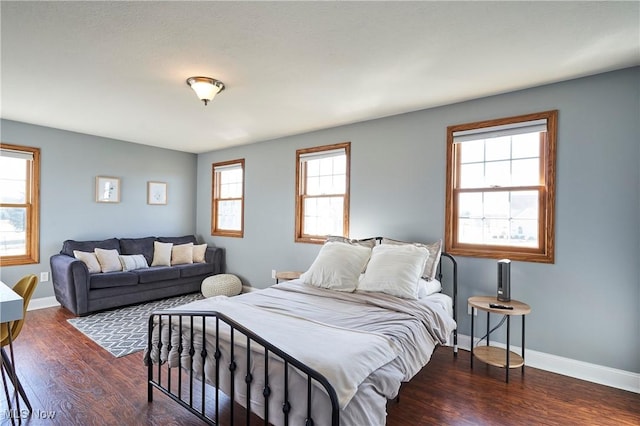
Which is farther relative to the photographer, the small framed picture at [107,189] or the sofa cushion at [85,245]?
the small framed picture at [107,189]

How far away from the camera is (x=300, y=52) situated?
7.98ft

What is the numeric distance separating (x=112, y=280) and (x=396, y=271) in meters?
3.74

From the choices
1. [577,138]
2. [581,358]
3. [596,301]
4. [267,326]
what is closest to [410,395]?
[267,326]

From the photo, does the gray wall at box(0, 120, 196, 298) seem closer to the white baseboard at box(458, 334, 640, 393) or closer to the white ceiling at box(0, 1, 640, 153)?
the white ceiling at box(0, 1, 640, 153)

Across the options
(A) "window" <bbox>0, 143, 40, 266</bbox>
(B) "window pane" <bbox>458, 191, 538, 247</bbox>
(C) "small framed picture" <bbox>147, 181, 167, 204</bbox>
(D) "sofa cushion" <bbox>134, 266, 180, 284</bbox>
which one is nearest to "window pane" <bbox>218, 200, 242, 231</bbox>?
(C) "small framed picture" <bbox>147, 181, 167, 204</bbox>

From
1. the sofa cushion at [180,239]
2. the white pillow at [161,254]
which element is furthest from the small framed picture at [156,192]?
the white pillow at [161,254]

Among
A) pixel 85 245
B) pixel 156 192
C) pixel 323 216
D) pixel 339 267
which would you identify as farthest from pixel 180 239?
pixel 339 267

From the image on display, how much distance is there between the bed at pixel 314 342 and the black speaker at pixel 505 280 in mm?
448

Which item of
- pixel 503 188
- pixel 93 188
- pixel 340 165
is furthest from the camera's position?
pixel 93 188

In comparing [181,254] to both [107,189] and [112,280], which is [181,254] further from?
[107,189]

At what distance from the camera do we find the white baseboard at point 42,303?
4496 millimetres

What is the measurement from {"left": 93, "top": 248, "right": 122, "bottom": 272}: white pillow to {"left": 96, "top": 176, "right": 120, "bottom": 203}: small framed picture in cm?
94

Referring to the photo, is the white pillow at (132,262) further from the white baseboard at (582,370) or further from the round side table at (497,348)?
the white baseboard at (582,370)

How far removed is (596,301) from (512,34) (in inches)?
88.2
